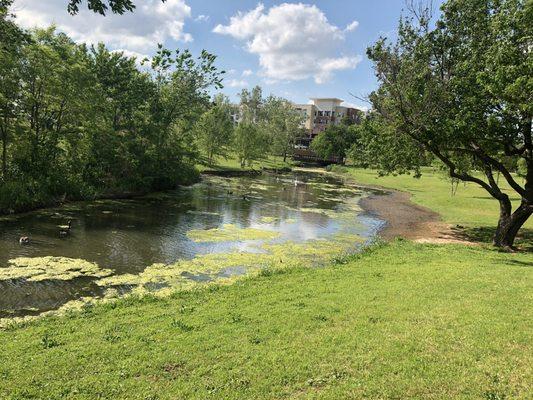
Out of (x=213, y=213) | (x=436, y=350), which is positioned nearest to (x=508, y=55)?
(x=436, y=350)

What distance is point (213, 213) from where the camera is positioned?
36000mm

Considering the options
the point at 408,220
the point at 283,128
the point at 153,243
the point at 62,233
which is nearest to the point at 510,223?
the point at 408,220

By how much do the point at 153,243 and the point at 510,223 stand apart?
69.2 feet

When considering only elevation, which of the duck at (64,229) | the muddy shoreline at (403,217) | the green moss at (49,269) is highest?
the muddy shoreline at (403,217)

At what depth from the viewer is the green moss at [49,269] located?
57.0 feet

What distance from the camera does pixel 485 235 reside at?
98.1 feet

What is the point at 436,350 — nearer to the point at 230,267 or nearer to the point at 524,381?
the point at 524,381

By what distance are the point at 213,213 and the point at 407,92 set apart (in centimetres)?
1960

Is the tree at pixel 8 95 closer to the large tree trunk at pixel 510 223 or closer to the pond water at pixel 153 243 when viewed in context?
the pond water at pixel 153 243

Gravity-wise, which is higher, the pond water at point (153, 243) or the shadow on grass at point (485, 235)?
the shadow on grass at point (485, 235)

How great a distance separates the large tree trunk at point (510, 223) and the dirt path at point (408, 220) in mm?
2262

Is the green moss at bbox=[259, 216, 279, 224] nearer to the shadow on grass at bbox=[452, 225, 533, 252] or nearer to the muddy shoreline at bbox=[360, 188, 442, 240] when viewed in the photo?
the muddy shoreline at bbox=[360, 188, 442, 240]

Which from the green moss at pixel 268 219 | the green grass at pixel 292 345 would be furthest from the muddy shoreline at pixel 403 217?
the green grass at pixel 292 345

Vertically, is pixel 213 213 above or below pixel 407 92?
below
